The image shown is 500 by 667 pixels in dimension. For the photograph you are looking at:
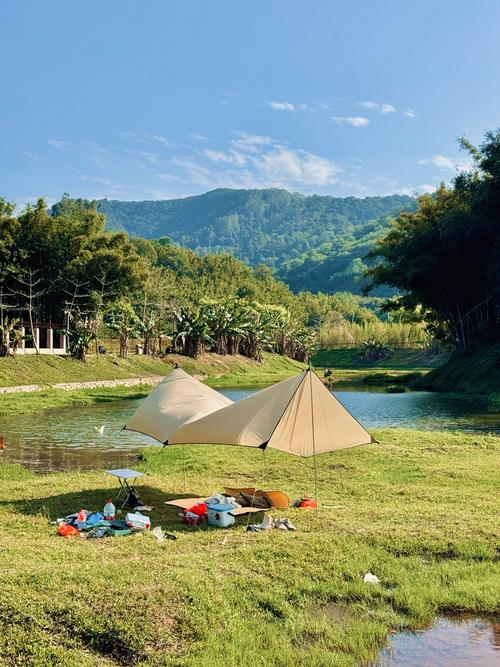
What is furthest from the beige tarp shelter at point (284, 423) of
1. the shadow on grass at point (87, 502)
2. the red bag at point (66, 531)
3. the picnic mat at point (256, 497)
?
the red bag at point (66, 531)

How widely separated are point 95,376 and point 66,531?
130ft

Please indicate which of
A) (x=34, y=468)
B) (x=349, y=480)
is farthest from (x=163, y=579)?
(x=34, y=468)

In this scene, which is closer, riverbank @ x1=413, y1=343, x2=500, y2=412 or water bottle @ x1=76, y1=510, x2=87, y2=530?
water bottle @ x1=76, y1=510, x2=87, y2=530

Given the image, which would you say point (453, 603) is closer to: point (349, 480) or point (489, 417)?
point (349, 480)

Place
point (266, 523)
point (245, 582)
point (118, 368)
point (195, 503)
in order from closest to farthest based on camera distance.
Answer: point (245, 582) → point (266, 523) → point (195, 503) → point (118, 368)

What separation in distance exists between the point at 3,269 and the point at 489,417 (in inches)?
1428

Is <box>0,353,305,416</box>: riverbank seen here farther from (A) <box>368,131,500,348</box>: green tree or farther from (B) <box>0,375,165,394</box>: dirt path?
(A) <box>368,131,500,348</box>: green tree

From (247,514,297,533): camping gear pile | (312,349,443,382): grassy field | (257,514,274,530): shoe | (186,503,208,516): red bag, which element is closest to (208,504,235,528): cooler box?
(186,503,208,516): red bag

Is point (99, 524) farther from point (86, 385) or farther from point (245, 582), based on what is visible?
point (86, 385)

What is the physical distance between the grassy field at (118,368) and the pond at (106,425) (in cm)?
924

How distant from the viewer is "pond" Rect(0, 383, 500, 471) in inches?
744

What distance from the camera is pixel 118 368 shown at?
53750 millimetres

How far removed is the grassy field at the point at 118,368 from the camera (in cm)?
4259

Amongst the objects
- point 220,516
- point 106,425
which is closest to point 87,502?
point 220,516
